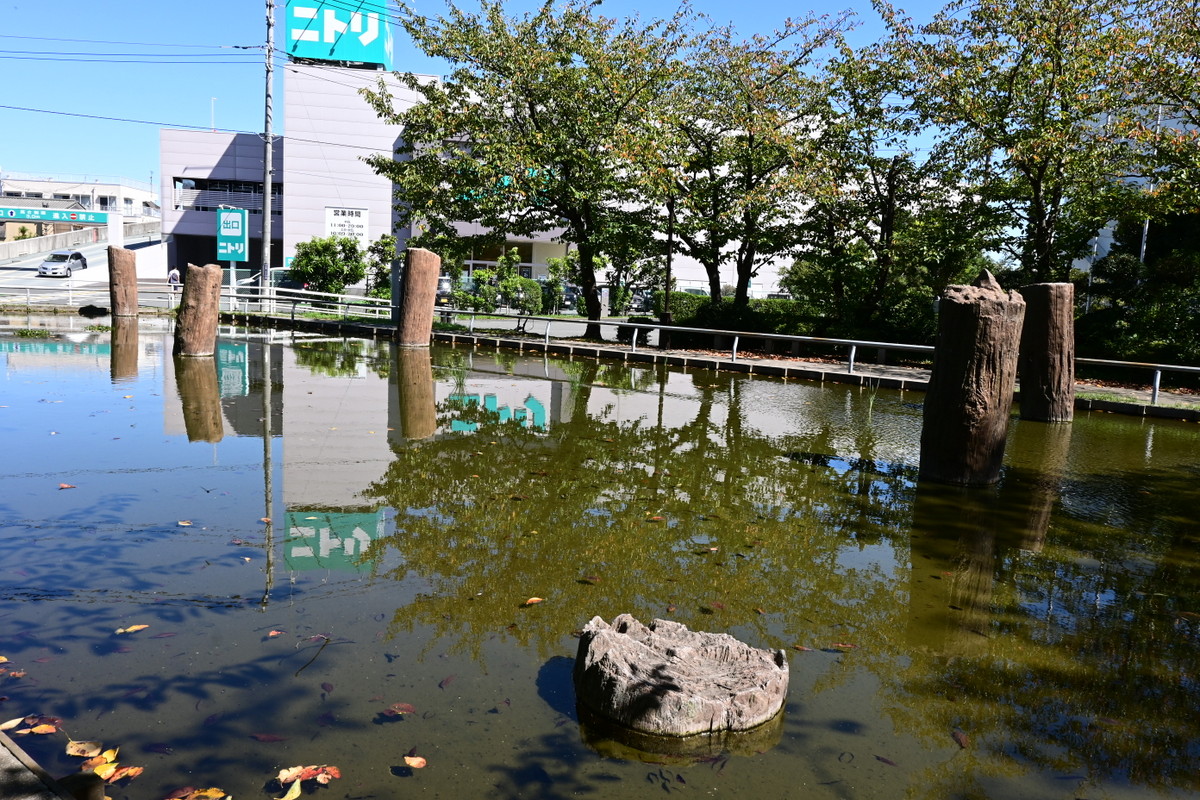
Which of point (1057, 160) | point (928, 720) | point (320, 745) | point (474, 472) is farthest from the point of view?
point (1057, 160)

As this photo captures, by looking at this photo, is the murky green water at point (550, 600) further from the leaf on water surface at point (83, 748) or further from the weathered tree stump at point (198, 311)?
the weathered tree stump at point (198, 311)

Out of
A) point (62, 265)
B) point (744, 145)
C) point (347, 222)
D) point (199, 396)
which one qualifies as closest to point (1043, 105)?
point (744, 145)

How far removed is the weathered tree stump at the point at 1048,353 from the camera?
39.6 ft

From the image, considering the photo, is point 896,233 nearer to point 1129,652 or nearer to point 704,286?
point 1129,652

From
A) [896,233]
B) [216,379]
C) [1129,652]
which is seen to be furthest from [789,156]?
[1129,652]

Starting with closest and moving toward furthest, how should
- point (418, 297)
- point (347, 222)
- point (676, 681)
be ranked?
point (676, 681) → point (418, 297) → point (347, 222)

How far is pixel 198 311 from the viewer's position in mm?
16766

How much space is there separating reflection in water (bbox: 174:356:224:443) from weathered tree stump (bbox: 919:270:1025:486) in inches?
279

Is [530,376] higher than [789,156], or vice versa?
[789,156]

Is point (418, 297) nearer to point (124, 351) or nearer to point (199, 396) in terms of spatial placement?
point (124, 351)

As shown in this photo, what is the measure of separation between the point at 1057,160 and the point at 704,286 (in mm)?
28626

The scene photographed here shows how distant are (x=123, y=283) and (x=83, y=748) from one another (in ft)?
86.7

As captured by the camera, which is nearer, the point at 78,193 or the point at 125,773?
the point at 125,773

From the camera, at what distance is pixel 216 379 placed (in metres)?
13.7
